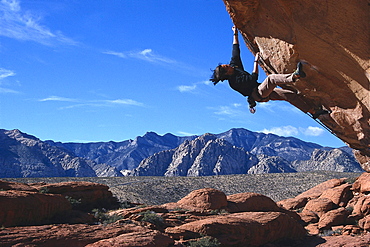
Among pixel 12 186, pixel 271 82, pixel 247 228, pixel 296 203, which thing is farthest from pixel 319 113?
pixel 296 203

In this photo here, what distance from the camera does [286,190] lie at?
150ft

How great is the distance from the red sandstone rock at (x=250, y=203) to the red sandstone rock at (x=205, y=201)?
37.6 inches

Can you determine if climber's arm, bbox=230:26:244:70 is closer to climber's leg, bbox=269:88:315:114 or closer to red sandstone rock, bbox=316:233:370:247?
climber's leg, bbox=269:88:315:114

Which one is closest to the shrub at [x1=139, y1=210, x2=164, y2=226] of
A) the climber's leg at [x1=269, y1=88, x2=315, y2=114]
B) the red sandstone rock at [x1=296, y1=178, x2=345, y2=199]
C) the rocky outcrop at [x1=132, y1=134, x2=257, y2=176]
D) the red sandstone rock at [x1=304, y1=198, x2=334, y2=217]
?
the climber's leg at [x1=269, y1=88, x2=315, y2=114]

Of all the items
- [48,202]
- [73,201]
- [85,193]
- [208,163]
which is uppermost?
[208,163]

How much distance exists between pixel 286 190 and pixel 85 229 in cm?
3687

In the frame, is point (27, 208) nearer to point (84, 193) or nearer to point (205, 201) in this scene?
point (84, 193)

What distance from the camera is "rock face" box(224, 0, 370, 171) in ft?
21.5

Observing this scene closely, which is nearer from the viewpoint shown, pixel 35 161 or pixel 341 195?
pixel 341 195

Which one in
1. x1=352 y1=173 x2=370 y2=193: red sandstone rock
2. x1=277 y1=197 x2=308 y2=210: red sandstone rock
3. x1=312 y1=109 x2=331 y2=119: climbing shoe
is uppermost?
x1=312 y1=109 x2=331 y2=119: climbing shoe

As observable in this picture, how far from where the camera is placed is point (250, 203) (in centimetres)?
2170

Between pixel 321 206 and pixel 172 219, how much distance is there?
40.6 ft

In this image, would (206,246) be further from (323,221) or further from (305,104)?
(323,221)

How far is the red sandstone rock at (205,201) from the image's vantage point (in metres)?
19.5
